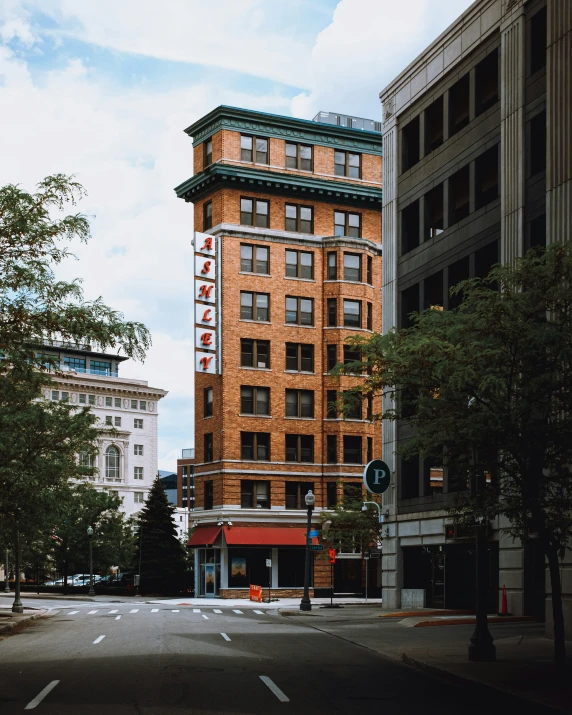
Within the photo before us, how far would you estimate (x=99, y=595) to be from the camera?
2872 inches

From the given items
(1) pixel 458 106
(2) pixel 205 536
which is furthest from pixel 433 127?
(2) pixel 205 536

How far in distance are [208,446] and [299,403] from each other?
6.86 metres

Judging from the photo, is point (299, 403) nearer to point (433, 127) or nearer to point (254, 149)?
point (254, 149)

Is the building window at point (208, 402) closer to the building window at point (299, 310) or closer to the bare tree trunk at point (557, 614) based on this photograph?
the building window at point (299, 310)

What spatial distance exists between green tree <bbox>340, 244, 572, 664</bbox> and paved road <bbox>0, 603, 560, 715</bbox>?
3.30 m

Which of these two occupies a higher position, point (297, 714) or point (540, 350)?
point (540, 350)

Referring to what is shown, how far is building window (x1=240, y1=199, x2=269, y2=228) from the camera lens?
67438 mm

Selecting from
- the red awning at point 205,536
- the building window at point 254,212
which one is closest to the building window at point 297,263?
the building window at point 254,212

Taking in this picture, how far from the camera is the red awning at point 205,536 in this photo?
64875 mm

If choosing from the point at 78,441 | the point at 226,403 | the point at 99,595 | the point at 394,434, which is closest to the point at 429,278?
the point at 394,434

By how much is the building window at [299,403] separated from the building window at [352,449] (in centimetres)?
312

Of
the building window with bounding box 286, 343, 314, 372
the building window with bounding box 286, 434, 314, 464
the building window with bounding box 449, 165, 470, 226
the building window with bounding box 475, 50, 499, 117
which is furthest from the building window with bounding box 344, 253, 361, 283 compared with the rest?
the building window with bounding box 475, 50, 499, 117

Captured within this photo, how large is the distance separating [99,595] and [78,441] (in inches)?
1769

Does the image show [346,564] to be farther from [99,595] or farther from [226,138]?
[226,138]
